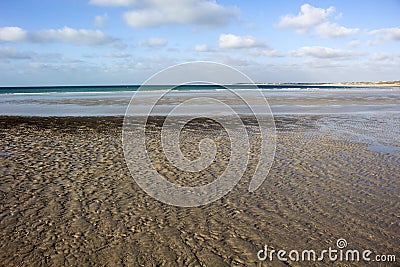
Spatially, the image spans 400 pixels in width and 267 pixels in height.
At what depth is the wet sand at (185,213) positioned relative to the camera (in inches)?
205

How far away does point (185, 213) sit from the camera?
681 centimetres

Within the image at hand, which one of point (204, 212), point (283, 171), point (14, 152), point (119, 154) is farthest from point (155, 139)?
point (204, 212)

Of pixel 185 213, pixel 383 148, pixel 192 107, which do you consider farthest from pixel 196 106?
pixel 185 213

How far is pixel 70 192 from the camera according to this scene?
7.94 m

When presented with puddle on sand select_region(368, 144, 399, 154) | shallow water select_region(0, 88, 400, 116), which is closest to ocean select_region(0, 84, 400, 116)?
shallow water select_region(0, 88, 400, 116)

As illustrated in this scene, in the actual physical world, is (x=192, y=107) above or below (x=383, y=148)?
above

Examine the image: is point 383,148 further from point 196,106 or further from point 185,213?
point 196,106

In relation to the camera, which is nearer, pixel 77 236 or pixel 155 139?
pixel 77 236

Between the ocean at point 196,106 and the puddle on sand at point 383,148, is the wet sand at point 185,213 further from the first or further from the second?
the ocean at point 196,106

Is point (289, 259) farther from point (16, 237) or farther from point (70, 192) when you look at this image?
point (70, 192)

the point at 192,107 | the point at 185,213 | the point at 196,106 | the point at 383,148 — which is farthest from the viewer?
the point at 196,106

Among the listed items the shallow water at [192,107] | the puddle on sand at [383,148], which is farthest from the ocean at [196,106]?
the puddle on sand at [383,148]

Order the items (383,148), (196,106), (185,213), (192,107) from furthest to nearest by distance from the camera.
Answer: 1. (196,106)
2. (192,107)
3. (383,148)
4. (185,213)

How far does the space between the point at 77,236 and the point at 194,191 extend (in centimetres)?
317
